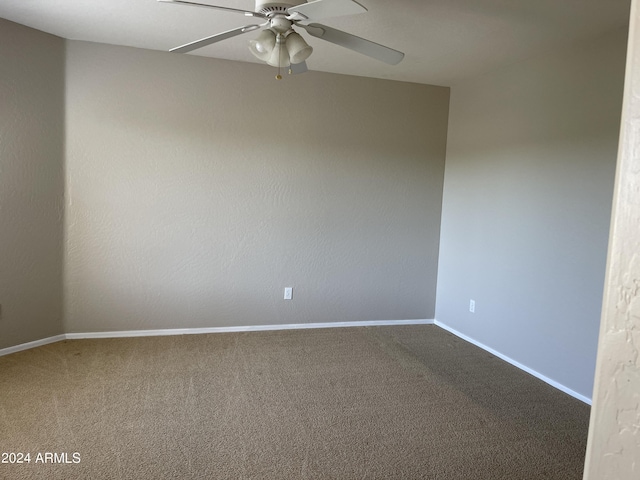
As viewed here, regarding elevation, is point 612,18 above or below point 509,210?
above

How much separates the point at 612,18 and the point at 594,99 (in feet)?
1.59

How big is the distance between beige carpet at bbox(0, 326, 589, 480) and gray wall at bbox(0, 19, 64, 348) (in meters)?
0.38

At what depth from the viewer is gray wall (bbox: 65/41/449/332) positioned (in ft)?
11.7

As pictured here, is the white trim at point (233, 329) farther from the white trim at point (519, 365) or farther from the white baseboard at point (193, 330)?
the white trim at point (519, 365)

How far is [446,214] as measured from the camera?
4430mm

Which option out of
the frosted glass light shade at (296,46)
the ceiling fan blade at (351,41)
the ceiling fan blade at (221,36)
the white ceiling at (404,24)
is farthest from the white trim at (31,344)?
the ceiling fan blade at (351,41)

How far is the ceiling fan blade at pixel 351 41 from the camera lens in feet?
6.76

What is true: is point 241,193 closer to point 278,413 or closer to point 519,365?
point 278,413

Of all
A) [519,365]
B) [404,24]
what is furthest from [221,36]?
[519,365]

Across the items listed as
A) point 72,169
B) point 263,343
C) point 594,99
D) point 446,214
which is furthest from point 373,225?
point 72,169

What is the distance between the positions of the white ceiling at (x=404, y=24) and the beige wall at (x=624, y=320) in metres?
2.42

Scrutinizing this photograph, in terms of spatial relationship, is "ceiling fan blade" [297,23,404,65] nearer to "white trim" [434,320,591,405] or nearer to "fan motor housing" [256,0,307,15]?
"fan motor housing" [256,0,307,15]

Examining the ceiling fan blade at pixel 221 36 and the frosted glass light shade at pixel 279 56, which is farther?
the frosted glass light shade at pixel 279 56

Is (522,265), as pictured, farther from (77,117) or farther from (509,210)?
(77,117)
